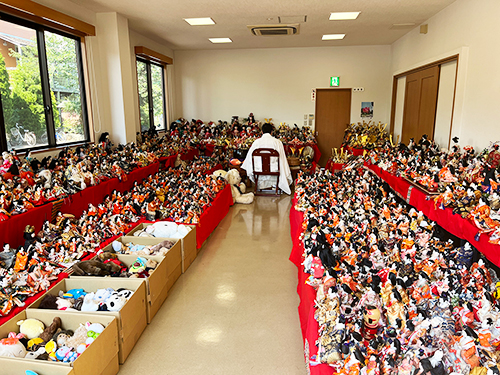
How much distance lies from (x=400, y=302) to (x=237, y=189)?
461cm

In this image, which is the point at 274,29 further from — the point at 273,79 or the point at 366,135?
the point at 366,135

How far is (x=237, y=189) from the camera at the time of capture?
6180 mm

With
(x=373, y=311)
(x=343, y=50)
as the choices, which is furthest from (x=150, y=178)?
(x=343, y=50)

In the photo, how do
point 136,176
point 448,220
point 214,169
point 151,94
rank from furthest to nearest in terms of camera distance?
point 151,94 < point 214,169 < point 136,176 < point 448,220

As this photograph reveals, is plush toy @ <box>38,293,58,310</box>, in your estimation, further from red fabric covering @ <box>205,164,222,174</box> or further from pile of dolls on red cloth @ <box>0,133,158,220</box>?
red fabric covering @ <box>205,164,222,174</box>

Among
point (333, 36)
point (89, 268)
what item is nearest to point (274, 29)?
point (333, 36)

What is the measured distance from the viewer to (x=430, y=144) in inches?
193

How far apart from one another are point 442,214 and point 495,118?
189cm

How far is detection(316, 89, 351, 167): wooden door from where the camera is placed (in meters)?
8.83

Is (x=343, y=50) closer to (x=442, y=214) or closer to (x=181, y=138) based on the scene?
(x=181, y=138)

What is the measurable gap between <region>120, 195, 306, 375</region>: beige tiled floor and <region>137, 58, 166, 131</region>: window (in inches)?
178

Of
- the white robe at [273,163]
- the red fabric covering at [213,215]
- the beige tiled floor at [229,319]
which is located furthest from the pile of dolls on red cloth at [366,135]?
the beige tiled floor at [229,319]

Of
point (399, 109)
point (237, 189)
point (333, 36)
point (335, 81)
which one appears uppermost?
point (333, 36)

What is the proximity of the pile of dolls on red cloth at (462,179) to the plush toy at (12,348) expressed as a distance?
2.85 m
